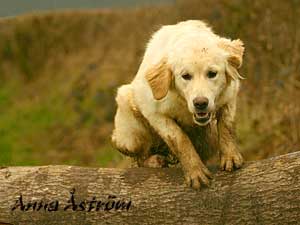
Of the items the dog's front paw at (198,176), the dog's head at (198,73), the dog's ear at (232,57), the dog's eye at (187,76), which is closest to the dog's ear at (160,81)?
the dog's head at (198,73)

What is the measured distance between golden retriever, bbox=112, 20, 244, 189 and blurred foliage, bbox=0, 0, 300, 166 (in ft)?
13.9

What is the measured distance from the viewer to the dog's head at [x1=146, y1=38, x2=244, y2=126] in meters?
5.41

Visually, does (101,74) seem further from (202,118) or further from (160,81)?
(202,118)

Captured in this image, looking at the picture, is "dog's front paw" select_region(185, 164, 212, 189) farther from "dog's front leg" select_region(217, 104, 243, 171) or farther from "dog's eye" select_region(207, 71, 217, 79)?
"dog's eye" select_region(207, 71, 217, 79)

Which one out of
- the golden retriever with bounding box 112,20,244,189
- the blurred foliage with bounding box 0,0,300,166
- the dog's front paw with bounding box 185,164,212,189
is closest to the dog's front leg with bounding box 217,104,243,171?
the golden retriever with bounding box 112,20,244,189

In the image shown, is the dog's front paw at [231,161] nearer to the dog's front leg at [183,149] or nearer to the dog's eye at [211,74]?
the dog's front leg at [183,149]

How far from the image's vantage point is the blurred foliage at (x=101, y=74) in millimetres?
11609

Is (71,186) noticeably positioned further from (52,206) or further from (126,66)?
(126,66)

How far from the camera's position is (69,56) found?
22.0m

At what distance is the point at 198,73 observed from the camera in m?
5.49

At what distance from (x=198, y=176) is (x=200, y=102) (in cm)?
57

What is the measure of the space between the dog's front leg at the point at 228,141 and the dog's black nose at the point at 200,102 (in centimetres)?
51

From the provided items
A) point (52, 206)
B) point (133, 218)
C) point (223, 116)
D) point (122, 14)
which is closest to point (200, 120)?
point (223, 116)

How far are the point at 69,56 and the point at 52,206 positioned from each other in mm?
16549
